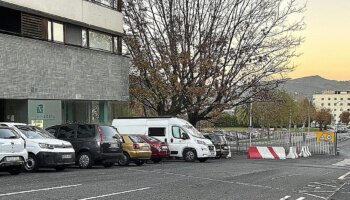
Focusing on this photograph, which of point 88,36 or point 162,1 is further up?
point 162,1

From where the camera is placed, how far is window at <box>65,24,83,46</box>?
27875 mm

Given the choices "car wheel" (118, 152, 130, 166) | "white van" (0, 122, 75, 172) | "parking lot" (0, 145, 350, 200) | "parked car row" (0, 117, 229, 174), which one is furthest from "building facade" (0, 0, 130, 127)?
"parking lot" (0, 145, 350, 200)

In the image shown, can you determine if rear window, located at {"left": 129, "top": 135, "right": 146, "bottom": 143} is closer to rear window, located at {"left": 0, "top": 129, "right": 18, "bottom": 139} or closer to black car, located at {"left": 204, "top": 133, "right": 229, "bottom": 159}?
rear window, located at {"left": 0, "top": 129, "right": 18, "bottom": 139}

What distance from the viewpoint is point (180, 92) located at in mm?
35969

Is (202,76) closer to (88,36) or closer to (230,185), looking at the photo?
(88,36)

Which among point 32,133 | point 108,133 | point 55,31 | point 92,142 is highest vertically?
point 55,31

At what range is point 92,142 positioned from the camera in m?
20.4

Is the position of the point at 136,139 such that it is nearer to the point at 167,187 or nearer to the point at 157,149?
the point at 157,149

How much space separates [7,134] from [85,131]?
4.70 m

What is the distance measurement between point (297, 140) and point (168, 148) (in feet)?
64.4

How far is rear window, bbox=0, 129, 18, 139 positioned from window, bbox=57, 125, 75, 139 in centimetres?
430

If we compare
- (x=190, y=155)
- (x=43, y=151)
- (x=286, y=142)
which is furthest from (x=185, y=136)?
(x=286, y=142)

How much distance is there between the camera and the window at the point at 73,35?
27.9 metres

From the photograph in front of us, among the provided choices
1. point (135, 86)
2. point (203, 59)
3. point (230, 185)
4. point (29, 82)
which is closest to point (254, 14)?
point (203, 59)
